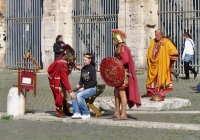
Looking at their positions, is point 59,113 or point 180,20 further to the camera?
point 180,20

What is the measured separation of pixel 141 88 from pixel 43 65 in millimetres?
7291

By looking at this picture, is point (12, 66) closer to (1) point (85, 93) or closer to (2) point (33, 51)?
(2) point (33, 51)

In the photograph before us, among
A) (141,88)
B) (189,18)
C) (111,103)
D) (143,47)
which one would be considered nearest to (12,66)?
(143,47)

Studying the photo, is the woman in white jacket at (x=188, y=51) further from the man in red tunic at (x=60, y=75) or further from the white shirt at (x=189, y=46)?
the man in red tunic at (x=60, y=75)

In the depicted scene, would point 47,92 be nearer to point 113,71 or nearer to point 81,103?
point 81,103

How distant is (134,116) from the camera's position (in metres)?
12.0

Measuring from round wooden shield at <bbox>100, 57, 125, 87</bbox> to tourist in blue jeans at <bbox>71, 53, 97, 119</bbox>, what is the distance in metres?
0.37

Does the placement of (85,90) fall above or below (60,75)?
below

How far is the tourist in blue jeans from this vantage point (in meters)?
11.6

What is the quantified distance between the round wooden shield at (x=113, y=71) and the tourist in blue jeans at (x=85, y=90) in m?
0.37

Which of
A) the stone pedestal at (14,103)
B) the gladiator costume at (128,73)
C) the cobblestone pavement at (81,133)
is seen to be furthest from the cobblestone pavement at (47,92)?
the cobblestone pavement at (81,133)

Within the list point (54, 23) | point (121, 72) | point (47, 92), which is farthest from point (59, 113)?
point (54, 23)

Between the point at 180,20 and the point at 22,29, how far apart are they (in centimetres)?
669

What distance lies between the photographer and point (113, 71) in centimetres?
1131
